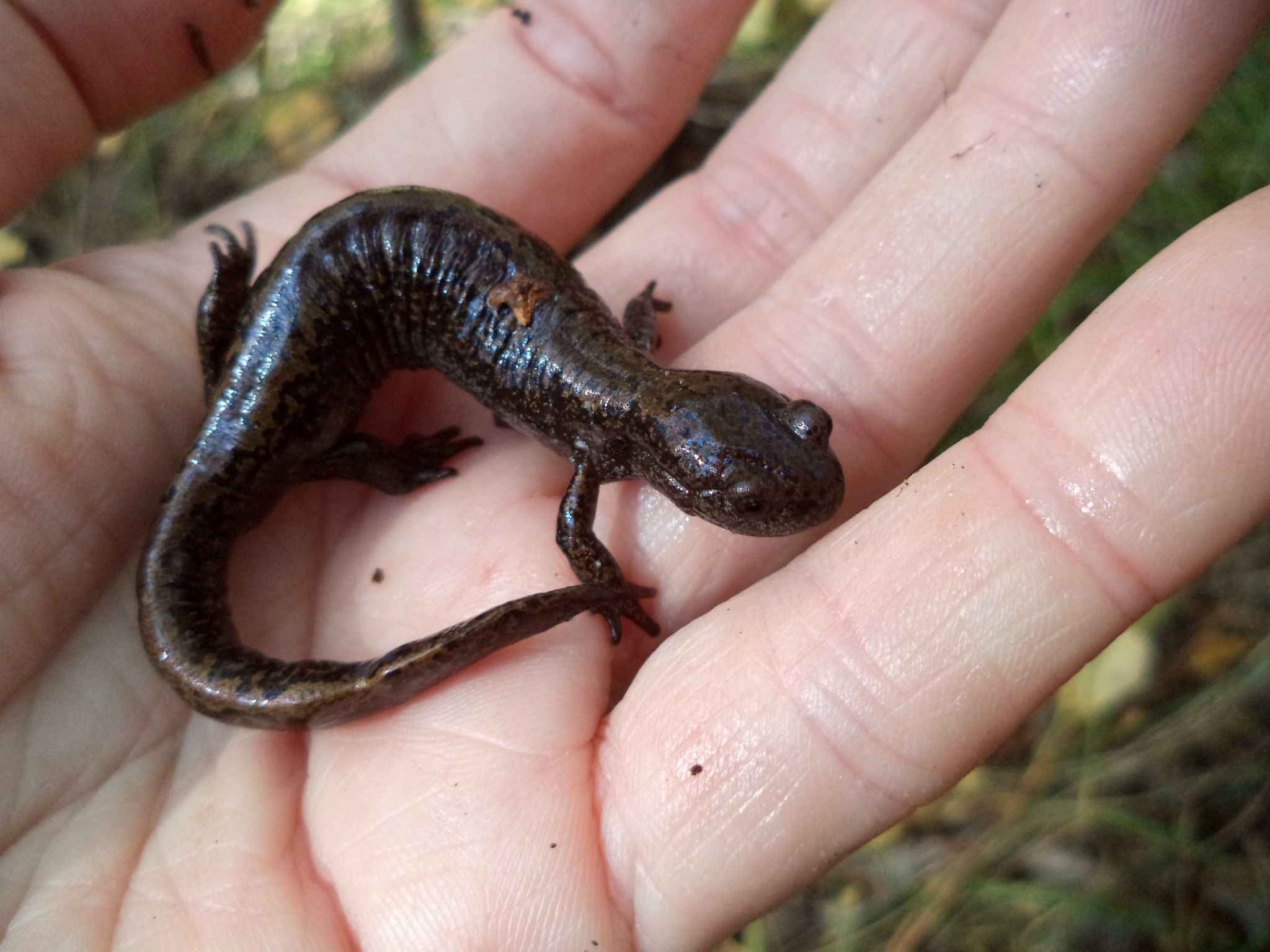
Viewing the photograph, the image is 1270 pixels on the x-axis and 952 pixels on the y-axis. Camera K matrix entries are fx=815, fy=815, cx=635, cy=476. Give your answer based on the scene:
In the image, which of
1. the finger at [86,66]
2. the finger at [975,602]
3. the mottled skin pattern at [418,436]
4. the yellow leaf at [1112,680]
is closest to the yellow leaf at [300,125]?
the finger at [86,66]

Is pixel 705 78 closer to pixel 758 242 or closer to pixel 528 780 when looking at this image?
pixel 758 242

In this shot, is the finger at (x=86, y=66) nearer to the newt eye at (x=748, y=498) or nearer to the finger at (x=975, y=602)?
the newt eye at (x=748, y=498)

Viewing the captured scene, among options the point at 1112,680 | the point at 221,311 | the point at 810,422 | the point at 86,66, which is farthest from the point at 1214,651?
the point at 86,66

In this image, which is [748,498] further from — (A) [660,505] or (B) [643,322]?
(B) [643,322]

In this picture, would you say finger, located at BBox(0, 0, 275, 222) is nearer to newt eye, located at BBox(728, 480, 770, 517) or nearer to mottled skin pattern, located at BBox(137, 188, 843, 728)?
mottled skin pattern, located at BBox(137, 188, 843, 728)

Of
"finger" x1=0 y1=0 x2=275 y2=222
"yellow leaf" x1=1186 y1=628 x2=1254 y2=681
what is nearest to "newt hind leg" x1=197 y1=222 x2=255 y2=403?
"finger" x1=0 y1=0 x2=275 y2=222

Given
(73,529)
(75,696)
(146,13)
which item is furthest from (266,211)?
(75,696)

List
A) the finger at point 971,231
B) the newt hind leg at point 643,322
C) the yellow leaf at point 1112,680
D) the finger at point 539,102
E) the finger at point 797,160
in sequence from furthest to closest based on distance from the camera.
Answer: the yellow leaf at point 1112,680
the finger at point 539,102
the finger at point 797,160
the newt hind leg at point 643,322
the finger at point 971,231
